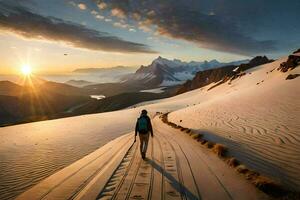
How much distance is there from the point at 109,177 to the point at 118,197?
6.25 ft

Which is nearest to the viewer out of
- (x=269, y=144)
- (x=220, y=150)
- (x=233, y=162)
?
(x=233, y=162)

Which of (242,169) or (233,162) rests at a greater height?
(233,162)

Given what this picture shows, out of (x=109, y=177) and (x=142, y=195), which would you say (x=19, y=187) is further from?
(x=142, y=195)

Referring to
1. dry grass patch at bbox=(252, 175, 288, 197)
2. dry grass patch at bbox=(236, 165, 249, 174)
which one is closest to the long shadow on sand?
dry grass patch at bbox=(252, 175, 288, 197)

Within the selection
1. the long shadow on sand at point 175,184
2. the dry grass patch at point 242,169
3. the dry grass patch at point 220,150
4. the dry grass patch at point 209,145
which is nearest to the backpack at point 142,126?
the long shadow on sand at point 175,184

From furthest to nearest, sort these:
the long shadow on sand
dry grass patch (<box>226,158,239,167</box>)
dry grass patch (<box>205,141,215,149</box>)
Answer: dry grass patch (<box>205,141,215,149</box>)
dry grass patch (<box>226,158,239,167</box>)
the long shadow on sand

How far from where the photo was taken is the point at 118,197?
714 cm

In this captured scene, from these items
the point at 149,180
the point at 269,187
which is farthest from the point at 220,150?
the point at 149,180

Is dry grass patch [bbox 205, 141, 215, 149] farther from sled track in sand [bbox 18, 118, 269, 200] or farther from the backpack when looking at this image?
the backpack

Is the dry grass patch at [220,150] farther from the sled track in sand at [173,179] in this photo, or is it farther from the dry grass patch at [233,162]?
the dry grass patch at [233,162]

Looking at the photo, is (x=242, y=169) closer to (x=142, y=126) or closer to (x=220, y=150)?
(x=220, y=150)

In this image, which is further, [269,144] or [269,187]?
[269,144]

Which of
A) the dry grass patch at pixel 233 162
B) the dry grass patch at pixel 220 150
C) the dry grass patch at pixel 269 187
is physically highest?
the dry grass patch at pixel 220 150

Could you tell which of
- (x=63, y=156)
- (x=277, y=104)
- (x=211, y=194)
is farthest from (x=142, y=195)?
(x=277, y=104)
